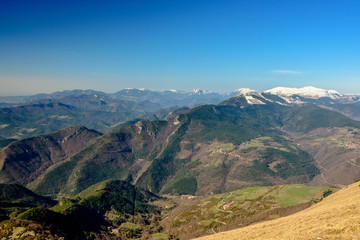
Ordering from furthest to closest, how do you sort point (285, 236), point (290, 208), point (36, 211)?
point (290, 208)
point (36, 211)
point (285, 236)

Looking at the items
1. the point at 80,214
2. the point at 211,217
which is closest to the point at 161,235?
the point at 211,217

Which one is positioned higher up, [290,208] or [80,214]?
[290,208]

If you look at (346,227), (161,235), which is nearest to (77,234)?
(161,235)

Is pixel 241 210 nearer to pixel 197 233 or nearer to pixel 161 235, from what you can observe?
pixel 197 233

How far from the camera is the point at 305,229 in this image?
53.2 m

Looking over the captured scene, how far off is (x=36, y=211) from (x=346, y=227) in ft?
479

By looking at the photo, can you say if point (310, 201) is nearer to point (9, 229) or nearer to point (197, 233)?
point (197, 233)

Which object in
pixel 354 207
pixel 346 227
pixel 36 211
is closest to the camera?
pixel 346 227

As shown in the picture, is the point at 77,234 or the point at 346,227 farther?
the point at 77,234

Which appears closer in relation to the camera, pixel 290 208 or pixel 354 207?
pixel 354 207

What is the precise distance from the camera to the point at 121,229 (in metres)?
182

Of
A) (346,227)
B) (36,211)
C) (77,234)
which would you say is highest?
(346,227)

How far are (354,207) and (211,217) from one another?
460 feet

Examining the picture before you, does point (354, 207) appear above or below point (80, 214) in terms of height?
above
